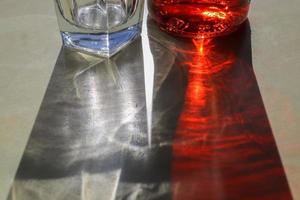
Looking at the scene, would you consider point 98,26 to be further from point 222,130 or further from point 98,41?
point 222,130

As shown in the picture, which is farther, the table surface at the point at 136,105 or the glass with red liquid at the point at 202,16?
the glass with red liquid at the point at 202,16

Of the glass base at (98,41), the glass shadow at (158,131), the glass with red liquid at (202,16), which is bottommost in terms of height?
the glass shadow at (158,131)

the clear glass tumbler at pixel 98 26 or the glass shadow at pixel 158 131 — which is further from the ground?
the clear glass tumbler at pixel 98 26

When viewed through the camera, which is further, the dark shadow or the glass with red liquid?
the glass with red liquid

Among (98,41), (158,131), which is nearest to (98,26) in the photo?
(98,41)

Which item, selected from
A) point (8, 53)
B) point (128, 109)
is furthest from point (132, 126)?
point (8, 53)

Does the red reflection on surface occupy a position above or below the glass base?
below
